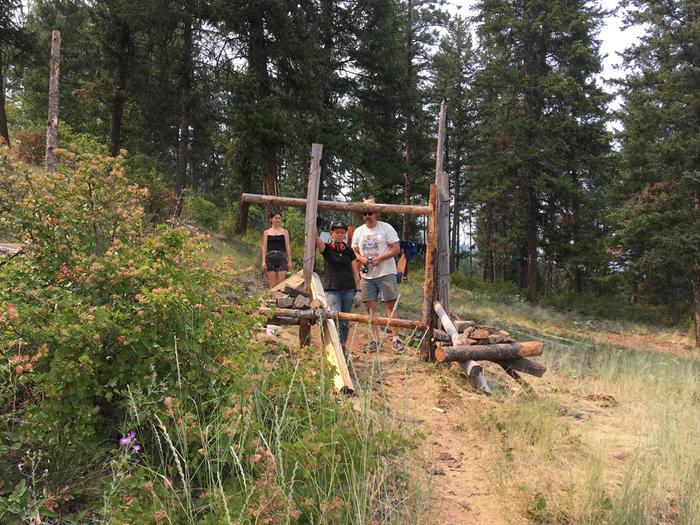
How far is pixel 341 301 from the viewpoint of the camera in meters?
6.59

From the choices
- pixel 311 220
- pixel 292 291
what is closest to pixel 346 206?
pixel 311 220

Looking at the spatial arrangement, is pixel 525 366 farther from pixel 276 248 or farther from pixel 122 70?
pixel 122 70

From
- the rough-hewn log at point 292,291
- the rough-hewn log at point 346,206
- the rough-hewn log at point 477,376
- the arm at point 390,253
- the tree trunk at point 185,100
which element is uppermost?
the tree trunk at point 185,100

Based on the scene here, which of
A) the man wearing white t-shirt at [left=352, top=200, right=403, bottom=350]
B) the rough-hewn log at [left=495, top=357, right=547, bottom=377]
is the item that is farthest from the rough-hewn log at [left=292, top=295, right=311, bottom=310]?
the rough-hewn log at [left=495, top=357, right=547, bottom=377]

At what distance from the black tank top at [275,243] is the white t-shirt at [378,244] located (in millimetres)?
1628

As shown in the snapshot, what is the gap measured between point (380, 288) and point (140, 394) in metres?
4.32

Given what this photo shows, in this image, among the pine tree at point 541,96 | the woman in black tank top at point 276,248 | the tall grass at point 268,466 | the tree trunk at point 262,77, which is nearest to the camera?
the tall grass at point 268,466

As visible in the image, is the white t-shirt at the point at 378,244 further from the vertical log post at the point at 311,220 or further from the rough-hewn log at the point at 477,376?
the rough-hewn log at the point at 477,376

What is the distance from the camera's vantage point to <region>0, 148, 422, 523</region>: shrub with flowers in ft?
7.97

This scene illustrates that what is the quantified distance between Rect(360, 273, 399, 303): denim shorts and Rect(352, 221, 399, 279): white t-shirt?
0.21 ft

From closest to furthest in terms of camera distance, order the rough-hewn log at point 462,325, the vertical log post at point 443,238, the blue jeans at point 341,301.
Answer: the rough-hewn log at point 462,325
the blue jeans at point 341,301
the vertical log post at point 443,238

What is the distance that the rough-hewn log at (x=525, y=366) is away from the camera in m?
5.84

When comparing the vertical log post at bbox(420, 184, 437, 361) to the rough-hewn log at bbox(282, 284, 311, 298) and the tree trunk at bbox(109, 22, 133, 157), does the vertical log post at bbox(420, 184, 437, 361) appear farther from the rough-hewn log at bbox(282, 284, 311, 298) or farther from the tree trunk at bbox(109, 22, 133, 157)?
the tree trunk at bbox(109, 22, 133, 157)

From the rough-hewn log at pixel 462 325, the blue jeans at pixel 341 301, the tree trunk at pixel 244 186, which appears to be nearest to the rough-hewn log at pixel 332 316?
the blue jeans at pixel 341 301
